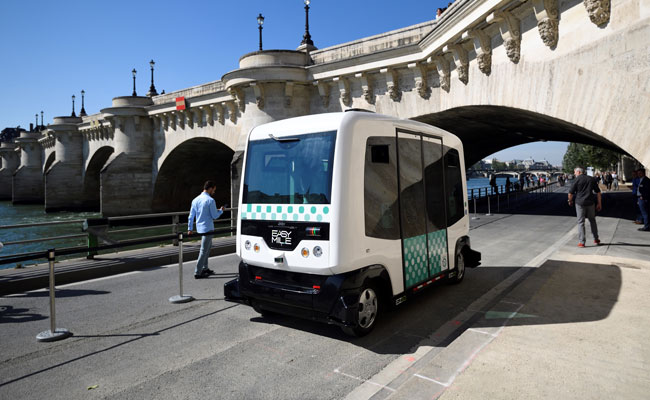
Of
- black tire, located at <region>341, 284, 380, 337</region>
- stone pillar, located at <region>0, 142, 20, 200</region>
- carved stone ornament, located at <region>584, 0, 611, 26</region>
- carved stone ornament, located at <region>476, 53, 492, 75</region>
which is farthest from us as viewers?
stone pillar, located at <region>0, 142, 20, 200</region>

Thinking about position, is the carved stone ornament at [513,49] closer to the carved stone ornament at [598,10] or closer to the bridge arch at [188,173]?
the carved stone ornament at [598,10]

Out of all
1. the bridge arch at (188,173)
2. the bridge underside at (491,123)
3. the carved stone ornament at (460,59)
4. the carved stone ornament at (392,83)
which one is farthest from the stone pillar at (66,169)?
the carved stone ornament at (460,59)

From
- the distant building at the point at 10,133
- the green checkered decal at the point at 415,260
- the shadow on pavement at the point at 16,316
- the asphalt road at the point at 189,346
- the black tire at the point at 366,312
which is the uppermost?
the distant building at the point at 10,133

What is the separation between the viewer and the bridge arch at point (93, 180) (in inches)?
1706

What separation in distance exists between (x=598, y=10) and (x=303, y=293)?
727 centimetres

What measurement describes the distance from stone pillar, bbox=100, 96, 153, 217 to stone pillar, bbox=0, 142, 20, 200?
5476cm

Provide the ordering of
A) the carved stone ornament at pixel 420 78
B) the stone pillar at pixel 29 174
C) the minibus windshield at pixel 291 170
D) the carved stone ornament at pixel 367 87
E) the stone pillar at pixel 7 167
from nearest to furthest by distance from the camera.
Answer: the minibus windshield at pixel 291 170, the carved stone ornament at pixel 420 78, the carved stone ornament at pixel 367 87, the stone pillar at pixel 29 174, the stone pillar at pixel 7 167

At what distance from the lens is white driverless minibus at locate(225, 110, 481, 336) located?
4.43 metres

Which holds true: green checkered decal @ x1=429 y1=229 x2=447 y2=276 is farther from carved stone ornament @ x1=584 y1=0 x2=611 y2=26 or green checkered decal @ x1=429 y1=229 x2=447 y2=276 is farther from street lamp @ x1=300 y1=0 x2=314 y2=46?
street lamp @ x1=300 y1=0 x2=314 y2=46

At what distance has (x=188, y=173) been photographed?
34.3m

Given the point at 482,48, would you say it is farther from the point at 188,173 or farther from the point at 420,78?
the point at 188,173

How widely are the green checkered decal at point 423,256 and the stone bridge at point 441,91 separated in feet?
12.4

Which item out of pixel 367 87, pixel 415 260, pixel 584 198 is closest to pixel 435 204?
pixel 415 260

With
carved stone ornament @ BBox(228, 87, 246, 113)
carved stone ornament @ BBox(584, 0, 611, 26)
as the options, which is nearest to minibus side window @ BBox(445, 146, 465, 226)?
carved stone ornament @ BBox(584, 0, 611, 26)
